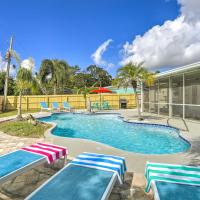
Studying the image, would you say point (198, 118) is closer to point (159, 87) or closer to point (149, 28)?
point (159, 87)

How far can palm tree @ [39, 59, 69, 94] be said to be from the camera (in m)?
28.0

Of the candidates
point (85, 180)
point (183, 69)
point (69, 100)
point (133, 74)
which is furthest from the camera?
point (69, 100)

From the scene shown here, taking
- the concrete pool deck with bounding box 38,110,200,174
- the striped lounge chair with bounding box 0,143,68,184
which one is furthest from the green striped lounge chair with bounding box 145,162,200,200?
the striped lounge chair with bounding box 0,143,68,184

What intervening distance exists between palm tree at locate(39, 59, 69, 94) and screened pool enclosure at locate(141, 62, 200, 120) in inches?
678

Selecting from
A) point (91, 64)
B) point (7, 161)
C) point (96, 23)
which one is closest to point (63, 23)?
point (96, 23)

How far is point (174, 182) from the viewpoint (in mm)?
2426

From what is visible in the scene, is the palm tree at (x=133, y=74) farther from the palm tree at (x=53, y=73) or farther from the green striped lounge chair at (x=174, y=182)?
the palm tree at (x=53, y=73)

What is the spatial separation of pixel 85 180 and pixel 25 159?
144 cm

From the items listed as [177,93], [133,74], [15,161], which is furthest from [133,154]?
[177,93]

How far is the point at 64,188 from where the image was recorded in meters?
2.38

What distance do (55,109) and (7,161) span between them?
14.4 m

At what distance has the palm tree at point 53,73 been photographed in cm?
2796

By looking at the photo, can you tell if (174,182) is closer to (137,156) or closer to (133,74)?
(137,156)

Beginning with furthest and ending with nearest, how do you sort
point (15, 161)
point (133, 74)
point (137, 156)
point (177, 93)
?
1. point (177, 93)
2. point (133, 74)
3. point (137, 156)
4. point (15, 161)
